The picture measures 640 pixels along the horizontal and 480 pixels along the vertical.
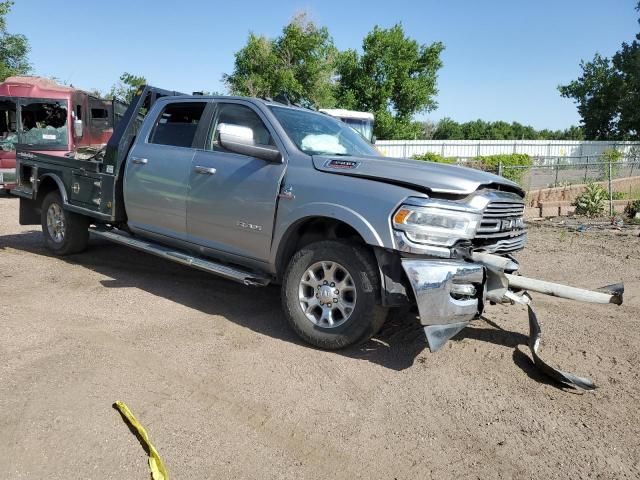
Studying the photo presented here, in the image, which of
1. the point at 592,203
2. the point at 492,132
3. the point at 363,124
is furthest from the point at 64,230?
the point at 492,132

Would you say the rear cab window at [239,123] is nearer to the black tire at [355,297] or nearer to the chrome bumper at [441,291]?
the black tire at [355,297]

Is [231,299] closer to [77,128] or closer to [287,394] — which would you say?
[287,394]

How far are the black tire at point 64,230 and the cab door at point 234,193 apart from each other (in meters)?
2.66

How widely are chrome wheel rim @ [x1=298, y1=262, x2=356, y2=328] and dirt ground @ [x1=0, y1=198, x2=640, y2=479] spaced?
0.30 m

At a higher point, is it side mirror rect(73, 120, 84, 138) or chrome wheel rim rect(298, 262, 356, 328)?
side mirror rect(73, 120, 84, 138)

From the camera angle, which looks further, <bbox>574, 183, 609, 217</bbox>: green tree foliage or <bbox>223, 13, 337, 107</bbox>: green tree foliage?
<bbox>223, 13, 337, 107</bbox>: green tree foliage

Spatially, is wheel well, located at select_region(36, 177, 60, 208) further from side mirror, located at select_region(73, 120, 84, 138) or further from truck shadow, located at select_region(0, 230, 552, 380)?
side mirror, located at select_region(73, 120, 84, 138)

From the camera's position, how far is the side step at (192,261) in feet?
15.5

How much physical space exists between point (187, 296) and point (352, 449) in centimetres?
326

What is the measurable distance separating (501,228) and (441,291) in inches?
37.9

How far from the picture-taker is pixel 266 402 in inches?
139

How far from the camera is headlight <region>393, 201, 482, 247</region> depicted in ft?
12.6

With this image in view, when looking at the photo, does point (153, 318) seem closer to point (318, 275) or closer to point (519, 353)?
point (318, 275)

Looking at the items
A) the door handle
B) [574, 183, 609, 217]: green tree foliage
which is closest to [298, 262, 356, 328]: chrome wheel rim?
the door handle
